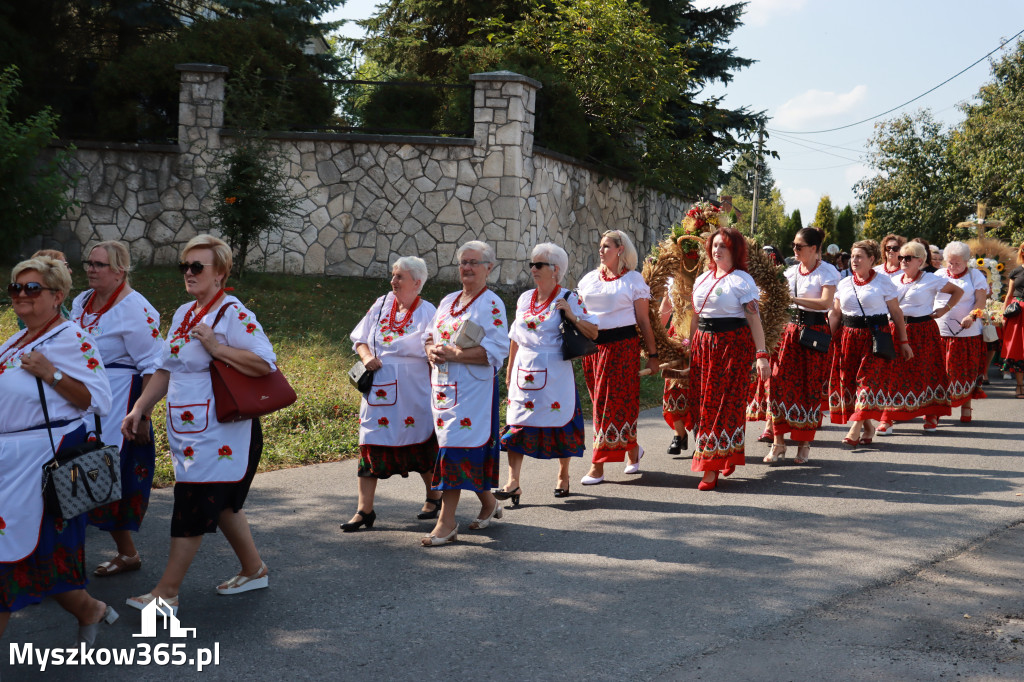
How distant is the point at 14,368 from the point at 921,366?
899cm

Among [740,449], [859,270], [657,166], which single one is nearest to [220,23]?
[657,166]

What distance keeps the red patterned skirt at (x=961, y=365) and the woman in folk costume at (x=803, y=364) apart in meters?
3.33

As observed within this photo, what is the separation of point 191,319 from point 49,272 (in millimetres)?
769

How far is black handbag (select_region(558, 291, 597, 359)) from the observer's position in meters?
6.96

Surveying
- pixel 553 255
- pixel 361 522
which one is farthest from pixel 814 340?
pixel 361 522

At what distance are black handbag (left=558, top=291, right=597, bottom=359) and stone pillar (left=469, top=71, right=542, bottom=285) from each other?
Answer: 985 centimetres

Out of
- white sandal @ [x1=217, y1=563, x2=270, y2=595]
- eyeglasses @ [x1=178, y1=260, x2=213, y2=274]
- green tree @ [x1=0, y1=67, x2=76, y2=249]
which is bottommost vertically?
white sandal @ [x1=217, y1=563, x2=270, y2=595]

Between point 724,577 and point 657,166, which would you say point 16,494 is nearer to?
point 724,577

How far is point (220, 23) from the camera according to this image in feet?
59.6

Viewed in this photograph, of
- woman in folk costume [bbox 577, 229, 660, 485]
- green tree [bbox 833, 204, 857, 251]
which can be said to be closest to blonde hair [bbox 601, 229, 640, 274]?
woman in folk costume [bbox 577, 229, 660, 485]

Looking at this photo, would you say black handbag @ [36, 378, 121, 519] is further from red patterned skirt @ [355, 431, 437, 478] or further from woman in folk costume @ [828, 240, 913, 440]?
woman in folk costume @ [828, 240, 913, 440]

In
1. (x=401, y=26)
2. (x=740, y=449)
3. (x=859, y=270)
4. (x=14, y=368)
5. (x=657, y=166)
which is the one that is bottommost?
(x=740, y=449)

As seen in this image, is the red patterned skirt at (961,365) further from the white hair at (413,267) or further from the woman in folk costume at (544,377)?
the white hair at (413,267)

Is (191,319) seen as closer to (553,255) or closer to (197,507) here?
(197,507)
